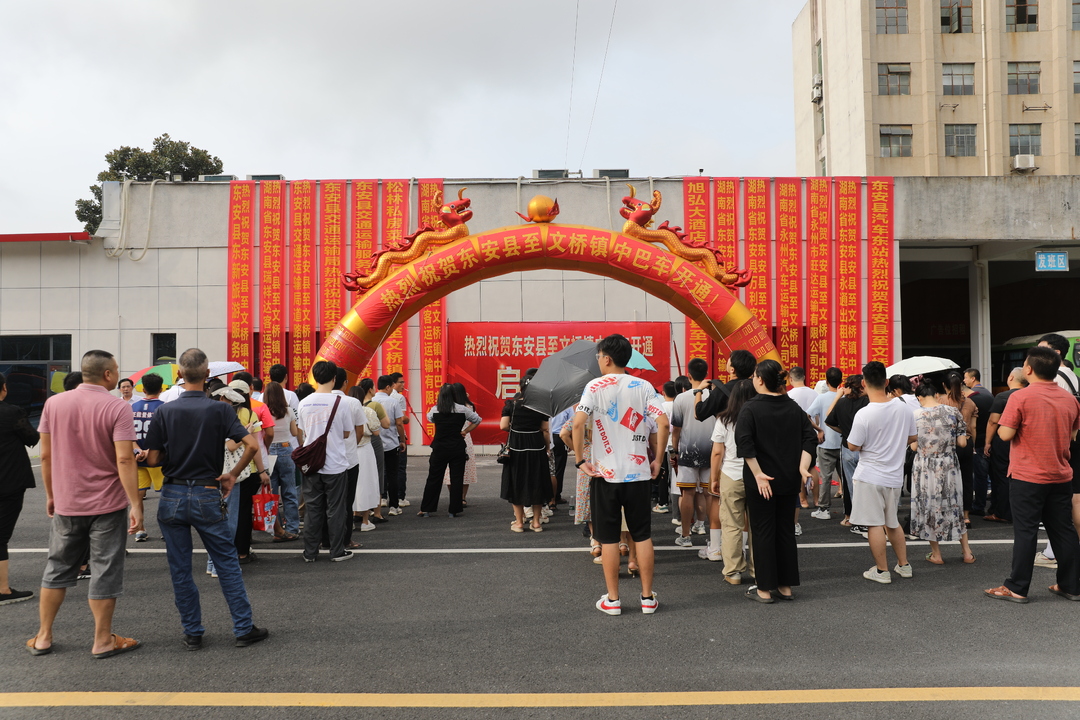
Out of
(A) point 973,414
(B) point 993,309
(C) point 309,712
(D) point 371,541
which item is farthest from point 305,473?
(B) point 993,309

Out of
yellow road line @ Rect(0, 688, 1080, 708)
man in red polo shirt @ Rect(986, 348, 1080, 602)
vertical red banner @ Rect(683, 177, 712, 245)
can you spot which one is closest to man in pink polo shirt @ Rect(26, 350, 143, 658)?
yellow road line @ Rect(0, 688, 1080, 708)

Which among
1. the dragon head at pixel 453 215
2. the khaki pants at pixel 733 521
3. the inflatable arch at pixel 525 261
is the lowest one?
the khaki pants at pixel 733 521

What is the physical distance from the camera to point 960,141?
28000 millimetres

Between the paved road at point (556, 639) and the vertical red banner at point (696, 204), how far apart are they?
1008 cm

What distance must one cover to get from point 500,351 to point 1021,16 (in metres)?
26.5

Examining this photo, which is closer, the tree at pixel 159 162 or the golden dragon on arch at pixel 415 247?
the golden dragon on arch at pixel 415 247

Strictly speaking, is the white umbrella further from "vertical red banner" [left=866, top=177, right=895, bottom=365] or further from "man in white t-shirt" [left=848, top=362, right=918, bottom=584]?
"vertical red banner" [left=866, top=177, right=895, bottom=365]

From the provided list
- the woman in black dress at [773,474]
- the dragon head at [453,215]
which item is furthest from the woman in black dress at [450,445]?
the woman in black dress at [773,474]

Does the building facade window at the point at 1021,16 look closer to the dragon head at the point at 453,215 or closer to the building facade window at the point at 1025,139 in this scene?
the building facade window at the point at 1025,139

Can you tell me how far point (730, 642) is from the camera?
421 centimetres

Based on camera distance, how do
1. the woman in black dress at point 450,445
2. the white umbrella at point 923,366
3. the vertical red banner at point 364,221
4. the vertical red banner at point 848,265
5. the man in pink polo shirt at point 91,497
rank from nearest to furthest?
the man in pink polo shirt at point 91,497 → the white umbrella at point 923,366 → the woman in black dress at point 450,445 → the vertical red banner at point 364,221 → the vertical red banner at point 848,265

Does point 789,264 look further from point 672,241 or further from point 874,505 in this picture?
A: point 874,505

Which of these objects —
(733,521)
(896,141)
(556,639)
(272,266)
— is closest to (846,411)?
(733,521)

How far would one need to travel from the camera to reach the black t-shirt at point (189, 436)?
4.18 meters
